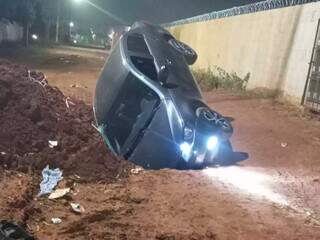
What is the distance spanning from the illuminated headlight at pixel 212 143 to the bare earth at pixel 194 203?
306mm

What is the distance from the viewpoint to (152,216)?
481 centimetres

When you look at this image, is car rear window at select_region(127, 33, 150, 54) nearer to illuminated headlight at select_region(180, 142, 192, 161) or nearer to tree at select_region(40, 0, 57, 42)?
illuminated headlight at select_region(180, 142, 192, 161)

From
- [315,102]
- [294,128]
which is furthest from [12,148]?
[315,102]

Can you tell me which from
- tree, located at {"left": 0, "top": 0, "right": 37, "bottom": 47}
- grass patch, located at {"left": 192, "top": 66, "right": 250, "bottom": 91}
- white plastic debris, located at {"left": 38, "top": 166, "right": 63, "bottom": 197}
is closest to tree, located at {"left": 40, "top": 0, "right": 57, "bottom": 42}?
tree, located at {"left": 0, "top": 0, "right": 37, "bottom": 47}

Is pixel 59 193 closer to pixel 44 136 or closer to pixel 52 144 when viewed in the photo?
pixel 52 144

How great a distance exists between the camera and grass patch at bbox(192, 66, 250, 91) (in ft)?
48.9

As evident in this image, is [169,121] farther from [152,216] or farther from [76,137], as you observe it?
[152,216]

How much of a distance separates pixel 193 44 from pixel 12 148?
1782 cm

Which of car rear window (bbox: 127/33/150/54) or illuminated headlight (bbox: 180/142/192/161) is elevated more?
car rear window (bbox: 127/33/150/54)

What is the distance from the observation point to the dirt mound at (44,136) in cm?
601

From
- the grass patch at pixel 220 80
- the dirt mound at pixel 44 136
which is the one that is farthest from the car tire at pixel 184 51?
the grass patch at pixel 220 80

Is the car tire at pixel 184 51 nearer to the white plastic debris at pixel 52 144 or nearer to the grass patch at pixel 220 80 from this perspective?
the white plastic debris at pixel 52 144

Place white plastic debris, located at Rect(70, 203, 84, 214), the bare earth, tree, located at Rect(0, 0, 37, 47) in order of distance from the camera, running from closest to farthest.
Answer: the bare earth, white plastic debris, located at Rect(70, 203, 84, 214), tree, located at Rect(0, 0, 37, 47)

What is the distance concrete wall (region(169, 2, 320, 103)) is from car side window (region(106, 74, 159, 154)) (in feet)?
15.9
